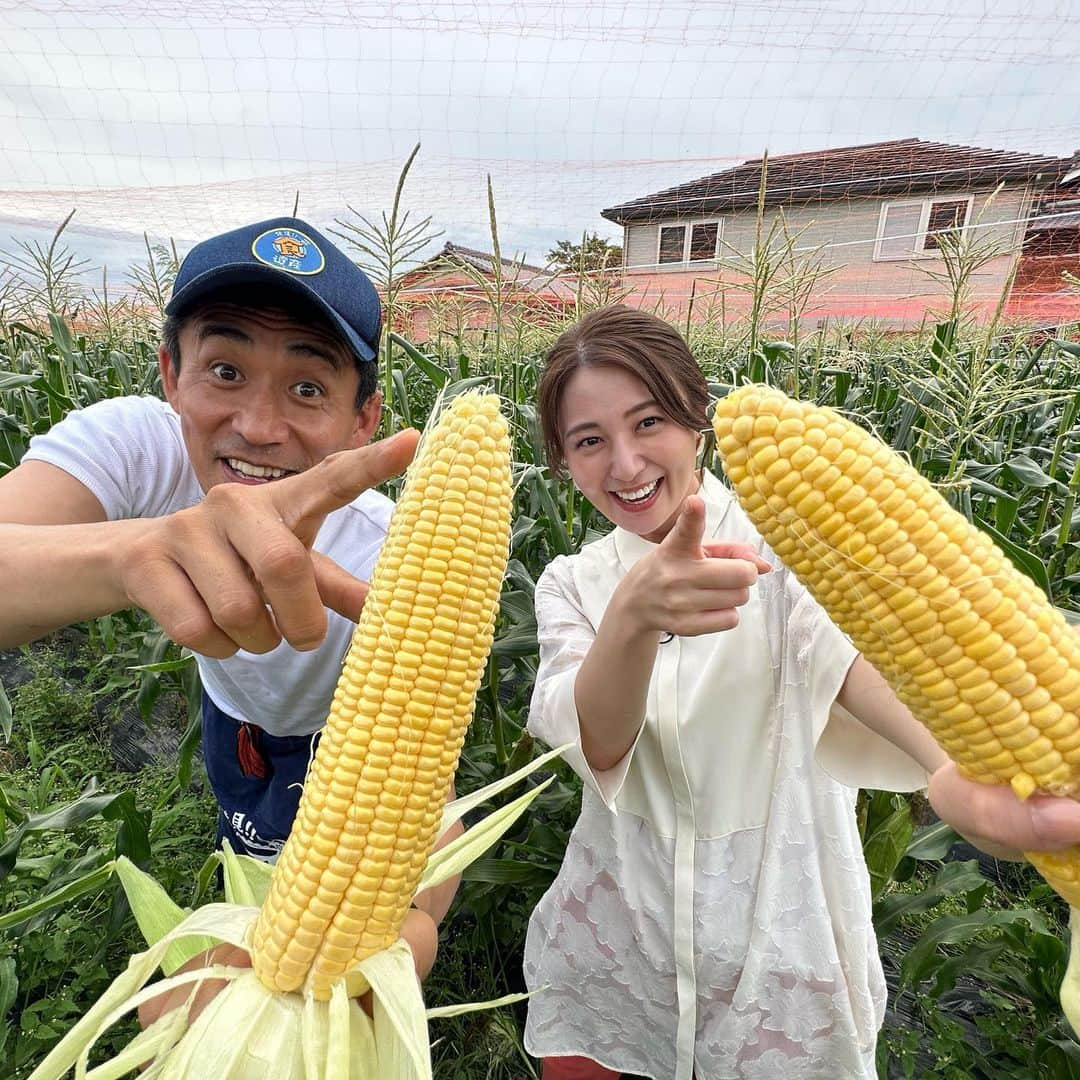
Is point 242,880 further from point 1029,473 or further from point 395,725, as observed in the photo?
point 1029,473

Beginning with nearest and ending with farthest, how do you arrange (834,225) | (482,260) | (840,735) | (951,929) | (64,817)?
1. (840,735)
2. (64,817)
3. (951,929)
4. (482,260)
5. (834,225)

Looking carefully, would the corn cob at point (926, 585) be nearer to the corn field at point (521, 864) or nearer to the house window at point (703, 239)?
the corn field at point (521, 864)

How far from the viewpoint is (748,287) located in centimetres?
249

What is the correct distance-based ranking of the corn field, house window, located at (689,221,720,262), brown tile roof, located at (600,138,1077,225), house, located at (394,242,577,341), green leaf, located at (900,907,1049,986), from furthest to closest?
house window, located at (689,221,720,262)
brown tile roof, located at (600,138,1077,225)
house, located at (394,242,577,341)
green leaf, located at (900,907,1049,986)
the corn field

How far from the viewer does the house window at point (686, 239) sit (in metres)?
9.49

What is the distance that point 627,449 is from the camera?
1.59 metres

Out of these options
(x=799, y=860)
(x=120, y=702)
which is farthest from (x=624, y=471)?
(x=120, y=702)

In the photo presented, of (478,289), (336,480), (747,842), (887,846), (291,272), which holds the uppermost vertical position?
(291,272)

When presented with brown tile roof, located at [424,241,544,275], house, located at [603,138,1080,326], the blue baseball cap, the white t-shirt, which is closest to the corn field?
brown tile roof, located at [424,241,544,275]

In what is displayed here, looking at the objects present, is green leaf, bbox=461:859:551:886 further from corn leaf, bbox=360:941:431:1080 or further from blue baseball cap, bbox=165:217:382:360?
blue baseball cap, bbox=165:217:382:360

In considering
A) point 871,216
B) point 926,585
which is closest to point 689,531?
point 926,585

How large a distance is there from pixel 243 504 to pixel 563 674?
80 cm

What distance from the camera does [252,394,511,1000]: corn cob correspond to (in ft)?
2.97

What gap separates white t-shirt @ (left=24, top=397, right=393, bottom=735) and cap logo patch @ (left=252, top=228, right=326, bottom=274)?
0.55m
